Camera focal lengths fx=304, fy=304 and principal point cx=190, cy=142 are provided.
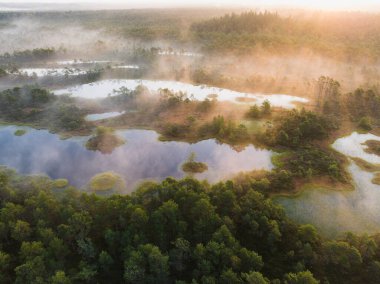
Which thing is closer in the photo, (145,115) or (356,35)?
(145,115)

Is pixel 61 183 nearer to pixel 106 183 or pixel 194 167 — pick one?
pixel 106 183

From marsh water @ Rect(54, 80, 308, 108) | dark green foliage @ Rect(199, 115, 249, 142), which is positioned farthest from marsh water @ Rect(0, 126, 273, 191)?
marsh water @ Rect(54, 80, 308, 108)

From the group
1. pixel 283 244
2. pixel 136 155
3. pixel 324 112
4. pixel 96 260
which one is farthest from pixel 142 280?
pixel 324 112

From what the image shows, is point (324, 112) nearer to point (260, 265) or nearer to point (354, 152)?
point (354, 152)

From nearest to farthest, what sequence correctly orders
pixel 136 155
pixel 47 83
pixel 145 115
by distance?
pixel 136 155
pixel 145 115
pixel 47 83

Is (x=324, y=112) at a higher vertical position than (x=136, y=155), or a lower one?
higher

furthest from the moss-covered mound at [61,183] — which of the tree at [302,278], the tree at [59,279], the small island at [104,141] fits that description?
the tree at [302,278]
